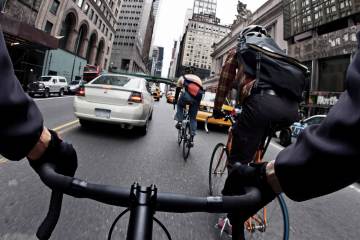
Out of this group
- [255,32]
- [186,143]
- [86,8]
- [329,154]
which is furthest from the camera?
[86,8]

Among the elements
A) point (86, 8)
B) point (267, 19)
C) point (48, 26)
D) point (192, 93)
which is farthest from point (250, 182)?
point (86, 8)

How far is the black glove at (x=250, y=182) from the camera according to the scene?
831 mm

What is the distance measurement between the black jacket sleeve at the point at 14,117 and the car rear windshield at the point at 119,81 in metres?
5.85

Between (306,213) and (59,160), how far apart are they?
3.41m

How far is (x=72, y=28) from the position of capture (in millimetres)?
41688

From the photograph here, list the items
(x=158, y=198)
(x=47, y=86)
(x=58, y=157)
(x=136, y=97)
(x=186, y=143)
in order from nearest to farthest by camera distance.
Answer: (x=158, y=198) < (x=58, y=157) < (x=186, y=143) < (x=136, y=97) < (x=47, y=86)

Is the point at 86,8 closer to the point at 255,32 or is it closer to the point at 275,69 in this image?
the point at 255,32

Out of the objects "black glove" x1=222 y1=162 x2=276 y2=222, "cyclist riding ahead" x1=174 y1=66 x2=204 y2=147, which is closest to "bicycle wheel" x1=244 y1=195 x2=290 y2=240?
"black glove" x1=222 y1=162 x2=276 y2=222

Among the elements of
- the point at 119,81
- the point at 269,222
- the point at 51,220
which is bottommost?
the point at 269,222

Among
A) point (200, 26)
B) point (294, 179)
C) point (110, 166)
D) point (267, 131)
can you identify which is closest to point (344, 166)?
point (294, 179)

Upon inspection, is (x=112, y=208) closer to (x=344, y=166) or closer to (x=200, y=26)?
(x=344, y=166)

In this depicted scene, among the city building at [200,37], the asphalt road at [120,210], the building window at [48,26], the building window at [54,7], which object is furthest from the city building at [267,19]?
the city building at [200,37]

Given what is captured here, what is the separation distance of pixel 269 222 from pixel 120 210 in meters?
1.53

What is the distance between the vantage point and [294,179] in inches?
30.0
